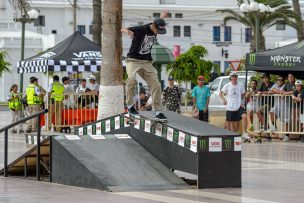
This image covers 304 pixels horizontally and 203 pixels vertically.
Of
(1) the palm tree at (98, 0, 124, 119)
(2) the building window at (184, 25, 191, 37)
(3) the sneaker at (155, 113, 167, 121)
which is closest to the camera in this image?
(3) the sneaker at (155, 113, 167, 121)

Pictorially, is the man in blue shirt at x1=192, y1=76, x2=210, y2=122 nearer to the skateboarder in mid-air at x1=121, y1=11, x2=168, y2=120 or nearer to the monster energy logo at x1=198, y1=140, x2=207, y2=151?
the skateboarder in mid-air at x1=121, y1=11, x2=168, y2=120

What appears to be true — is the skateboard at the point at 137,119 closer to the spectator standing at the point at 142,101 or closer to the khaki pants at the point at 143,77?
the khaki pants at the point at 143,77

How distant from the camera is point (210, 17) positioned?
3460 inches

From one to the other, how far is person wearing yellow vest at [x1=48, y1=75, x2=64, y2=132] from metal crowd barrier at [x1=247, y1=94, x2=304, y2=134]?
6.16 meters

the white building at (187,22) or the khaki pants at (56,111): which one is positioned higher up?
the white building at (187,22)

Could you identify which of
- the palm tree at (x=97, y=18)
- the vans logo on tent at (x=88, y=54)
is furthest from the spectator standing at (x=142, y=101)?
the palm tree at (x=97, y=18)

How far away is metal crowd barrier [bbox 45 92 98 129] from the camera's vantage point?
28.3 meters

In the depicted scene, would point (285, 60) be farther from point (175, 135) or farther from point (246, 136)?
point (175, 135)

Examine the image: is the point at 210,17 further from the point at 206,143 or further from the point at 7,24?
the point at 206,143

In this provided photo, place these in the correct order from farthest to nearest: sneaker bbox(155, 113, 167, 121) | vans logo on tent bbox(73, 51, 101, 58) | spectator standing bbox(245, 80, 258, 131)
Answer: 1. vans logo on tent bbox(73, 51, 101, 58)
2. spectator standing bbox(245, 80, 258, 131)
3. sneaker bbox(155, 113, 167, 121)

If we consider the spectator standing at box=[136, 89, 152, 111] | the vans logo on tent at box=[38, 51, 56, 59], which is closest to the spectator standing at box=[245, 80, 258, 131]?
the spectator standing at box=[136, 89, 152, 111]

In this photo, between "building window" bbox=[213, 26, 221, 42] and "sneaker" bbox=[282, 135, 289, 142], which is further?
"building window" bbox=[213, 26, 221, 42]

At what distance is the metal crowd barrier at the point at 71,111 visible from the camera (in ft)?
92.9

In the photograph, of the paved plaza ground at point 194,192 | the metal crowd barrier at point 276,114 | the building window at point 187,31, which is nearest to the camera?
the paved plaza ground at point 194,192
